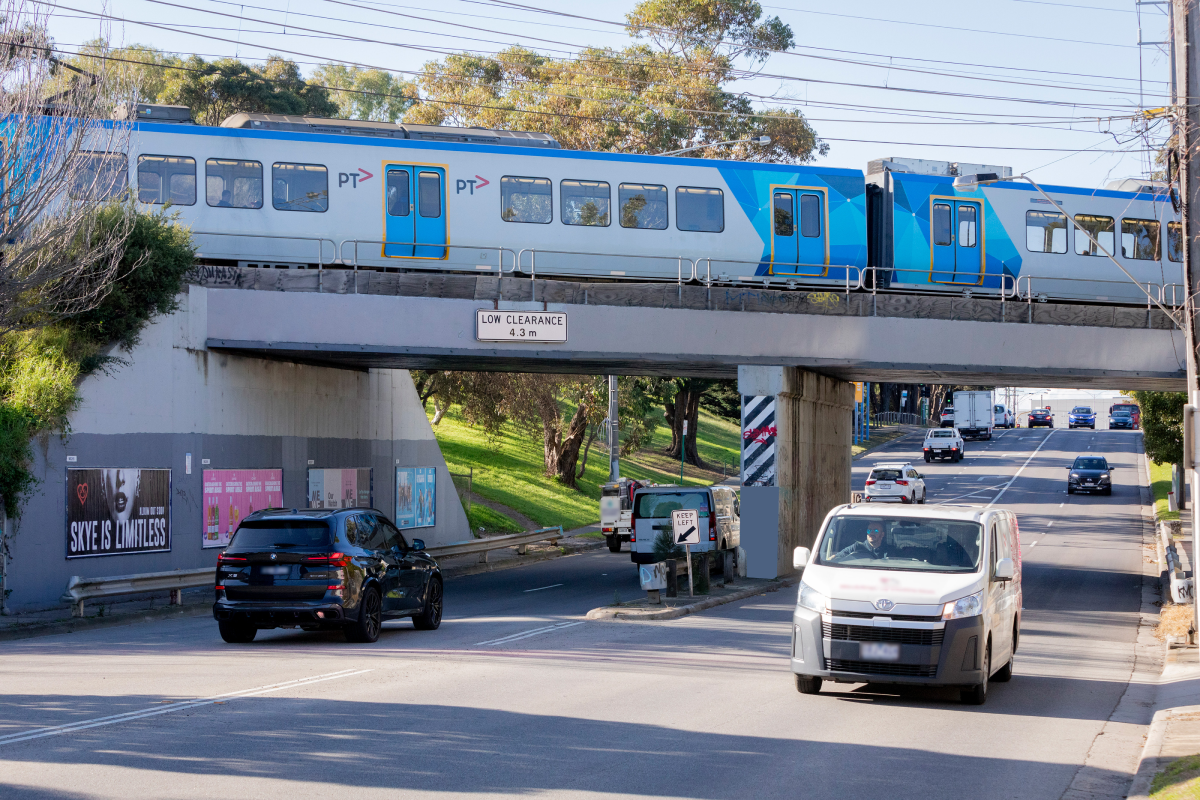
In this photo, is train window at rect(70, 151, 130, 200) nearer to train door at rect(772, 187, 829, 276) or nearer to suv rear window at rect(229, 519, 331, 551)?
suv rear window at rect(229, 519, 331, 551)

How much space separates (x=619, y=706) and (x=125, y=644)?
749cm

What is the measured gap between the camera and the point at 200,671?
1251cm

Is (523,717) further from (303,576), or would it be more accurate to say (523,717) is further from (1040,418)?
(1040,418)

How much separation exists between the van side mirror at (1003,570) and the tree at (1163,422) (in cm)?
3299

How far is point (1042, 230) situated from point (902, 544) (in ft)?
62.9

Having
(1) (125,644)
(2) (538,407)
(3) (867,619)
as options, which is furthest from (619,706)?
(2) (538,407)

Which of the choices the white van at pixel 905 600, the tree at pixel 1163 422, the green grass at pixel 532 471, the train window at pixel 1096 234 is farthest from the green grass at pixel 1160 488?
the white van at pixel 905 600

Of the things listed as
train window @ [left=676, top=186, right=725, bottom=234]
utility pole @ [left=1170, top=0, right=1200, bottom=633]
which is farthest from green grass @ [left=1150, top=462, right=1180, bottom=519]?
utility pole @ [left=1170, top=0, right=1200, bottom=633]

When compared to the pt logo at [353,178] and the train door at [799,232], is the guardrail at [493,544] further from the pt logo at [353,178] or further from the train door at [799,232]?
the train door at [799,232]

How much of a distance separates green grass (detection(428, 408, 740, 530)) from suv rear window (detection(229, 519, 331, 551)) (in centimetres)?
2291

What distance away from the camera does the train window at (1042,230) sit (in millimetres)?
28672

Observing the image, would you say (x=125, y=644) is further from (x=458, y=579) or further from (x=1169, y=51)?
(x=1169, y=51)

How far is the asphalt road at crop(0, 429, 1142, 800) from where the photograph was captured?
26.1ft

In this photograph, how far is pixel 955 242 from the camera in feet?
92.2
